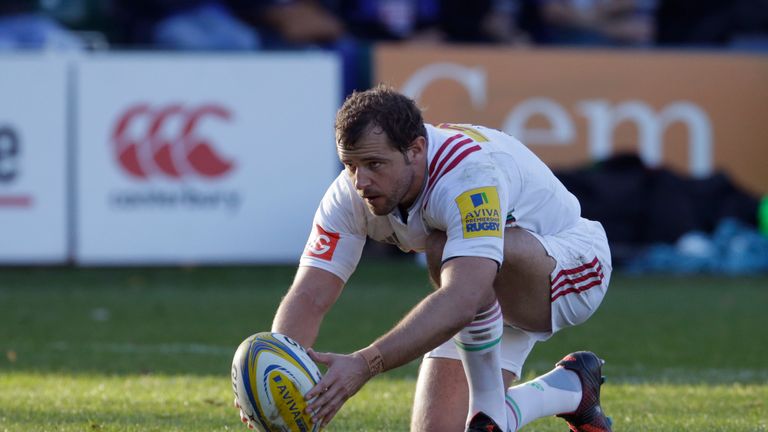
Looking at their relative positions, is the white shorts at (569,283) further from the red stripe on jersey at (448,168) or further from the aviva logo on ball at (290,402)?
the aviva logo on ball at (290,402)

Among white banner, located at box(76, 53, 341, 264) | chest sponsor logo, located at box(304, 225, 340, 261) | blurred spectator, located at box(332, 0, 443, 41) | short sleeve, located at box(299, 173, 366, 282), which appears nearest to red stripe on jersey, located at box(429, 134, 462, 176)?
short sleeve, located at box(299, 173, 366, 282)

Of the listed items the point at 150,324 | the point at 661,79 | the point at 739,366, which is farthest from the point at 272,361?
the point at 661,79

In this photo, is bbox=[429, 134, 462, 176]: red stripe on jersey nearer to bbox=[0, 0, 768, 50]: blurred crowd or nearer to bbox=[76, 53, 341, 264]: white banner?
bbox=[76, 53, 341, 264]: white banner

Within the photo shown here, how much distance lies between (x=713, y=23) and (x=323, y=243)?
39.7 feet

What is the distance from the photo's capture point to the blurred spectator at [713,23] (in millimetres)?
15859

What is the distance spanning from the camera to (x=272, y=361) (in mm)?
4551

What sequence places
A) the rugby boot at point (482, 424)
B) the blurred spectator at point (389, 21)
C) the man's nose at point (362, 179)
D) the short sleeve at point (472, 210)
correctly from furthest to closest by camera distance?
the blurred spectator at point (389, 21) → the rugby boot at point (482, 424) → the man's nose at point (362, 179) → the short sleeve at point (472, 210)

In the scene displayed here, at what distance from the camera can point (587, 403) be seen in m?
5.63

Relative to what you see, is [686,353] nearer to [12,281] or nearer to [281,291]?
[281,291]

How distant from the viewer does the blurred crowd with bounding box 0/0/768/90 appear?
14.7m

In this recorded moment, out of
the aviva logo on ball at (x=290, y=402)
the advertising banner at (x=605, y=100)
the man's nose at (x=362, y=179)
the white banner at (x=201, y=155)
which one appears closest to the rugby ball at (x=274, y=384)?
the aviva logo on ball at (x=290, y=402)

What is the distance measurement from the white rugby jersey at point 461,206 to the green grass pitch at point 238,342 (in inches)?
35.7

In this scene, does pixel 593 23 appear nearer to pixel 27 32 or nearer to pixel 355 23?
pixel 355 23

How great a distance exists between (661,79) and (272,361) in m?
9.96
